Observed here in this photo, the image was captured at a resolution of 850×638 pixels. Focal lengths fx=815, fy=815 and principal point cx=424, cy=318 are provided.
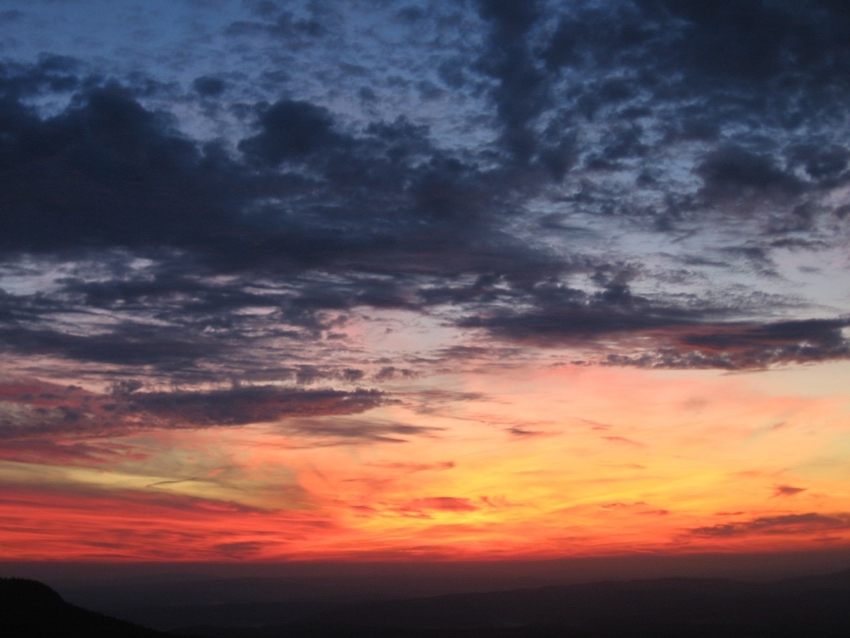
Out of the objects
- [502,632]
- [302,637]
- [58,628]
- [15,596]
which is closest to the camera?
[58,628]

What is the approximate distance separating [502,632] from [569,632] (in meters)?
16.1

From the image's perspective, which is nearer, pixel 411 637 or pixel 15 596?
pixel 15 596

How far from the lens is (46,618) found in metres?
44.3

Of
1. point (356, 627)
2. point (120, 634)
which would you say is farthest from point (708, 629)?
point (120, 634)

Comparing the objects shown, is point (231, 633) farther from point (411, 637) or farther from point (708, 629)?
point (708, 629)

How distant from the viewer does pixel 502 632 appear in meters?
198

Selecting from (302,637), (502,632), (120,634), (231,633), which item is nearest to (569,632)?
(502,632)

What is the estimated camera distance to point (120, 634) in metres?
44.3

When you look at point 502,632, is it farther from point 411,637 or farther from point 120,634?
point 120,634

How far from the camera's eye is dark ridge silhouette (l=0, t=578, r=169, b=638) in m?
42.2

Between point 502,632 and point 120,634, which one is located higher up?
point 120,634

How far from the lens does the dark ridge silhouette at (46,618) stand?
139 feet

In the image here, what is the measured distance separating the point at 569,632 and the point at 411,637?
38.1 metres

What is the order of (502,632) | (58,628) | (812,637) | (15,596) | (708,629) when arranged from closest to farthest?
(58,628), (15,596), (812,637), (708,629), (502,632)
